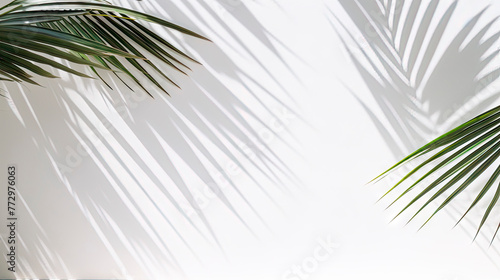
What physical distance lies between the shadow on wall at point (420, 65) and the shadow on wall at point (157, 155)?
0.89ft

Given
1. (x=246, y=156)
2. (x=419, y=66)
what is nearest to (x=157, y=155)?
(x=246, y=156)

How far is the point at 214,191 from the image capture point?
1517 millimetres

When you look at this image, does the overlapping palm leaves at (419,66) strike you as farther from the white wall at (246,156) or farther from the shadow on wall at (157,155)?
the shadow on wall at (157,155)

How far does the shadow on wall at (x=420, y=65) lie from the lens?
141cm

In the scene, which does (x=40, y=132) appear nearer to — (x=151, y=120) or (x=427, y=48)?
(x=151, y=120)

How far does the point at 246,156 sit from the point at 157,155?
304 millimetres

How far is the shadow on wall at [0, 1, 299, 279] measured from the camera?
1500mm

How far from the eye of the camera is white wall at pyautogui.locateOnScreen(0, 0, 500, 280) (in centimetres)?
Result: 146

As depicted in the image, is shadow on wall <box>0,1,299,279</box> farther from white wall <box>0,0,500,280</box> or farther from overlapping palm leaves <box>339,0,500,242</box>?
overlapping palm leaves <box>339,0,500,242</box>

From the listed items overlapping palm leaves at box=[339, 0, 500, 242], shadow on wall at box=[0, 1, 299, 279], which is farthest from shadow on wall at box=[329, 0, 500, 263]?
shadow on wall at box=[0, 1, 299, 279]

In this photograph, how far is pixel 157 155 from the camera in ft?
5.02

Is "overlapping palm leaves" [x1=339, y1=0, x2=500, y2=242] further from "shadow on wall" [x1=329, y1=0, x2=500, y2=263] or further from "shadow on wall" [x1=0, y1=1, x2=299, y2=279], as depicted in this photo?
"shadow on wall" [x1=0, y1=1, x2=299, y2=279]

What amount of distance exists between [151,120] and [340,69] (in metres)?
0.66

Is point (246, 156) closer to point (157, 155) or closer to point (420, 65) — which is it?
point (157, 155)
